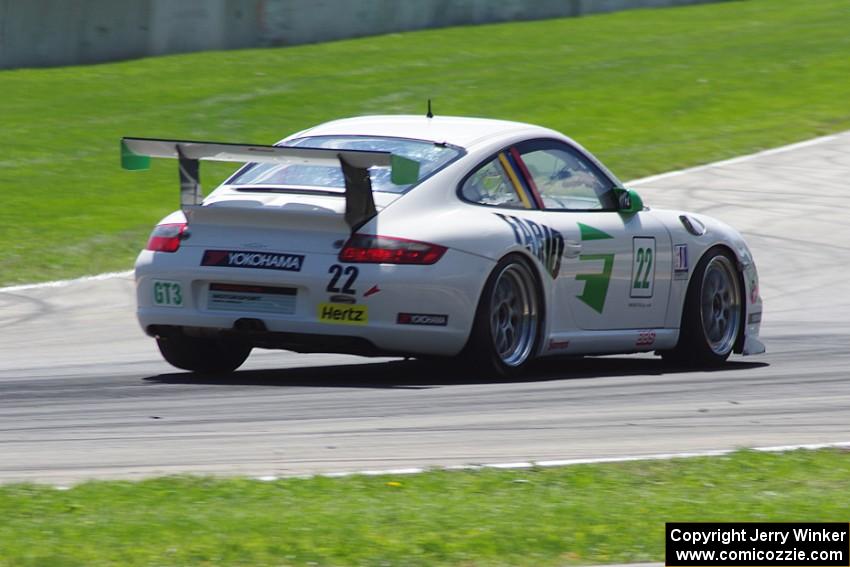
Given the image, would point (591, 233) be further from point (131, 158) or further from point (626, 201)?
point (131, 158)

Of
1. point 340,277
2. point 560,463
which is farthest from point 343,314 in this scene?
point 560,463

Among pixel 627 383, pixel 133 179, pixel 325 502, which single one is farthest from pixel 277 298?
pixel 133 179

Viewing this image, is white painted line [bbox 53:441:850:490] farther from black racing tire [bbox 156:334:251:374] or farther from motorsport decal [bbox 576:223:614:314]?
black racing tire [bbox 156:334:251:374]

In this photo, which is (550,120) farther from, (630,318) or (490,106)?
(630,318)

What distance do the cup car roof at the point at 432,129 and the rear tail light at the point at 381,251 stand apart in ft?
3.27

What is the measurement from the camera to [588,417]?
8.42 metres

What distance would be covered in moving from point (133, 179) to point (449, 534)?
1415 cm

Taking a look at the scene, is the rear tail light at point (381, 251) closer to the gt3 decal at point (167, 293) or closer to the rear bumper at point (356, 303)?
the rear bumper at point (356, 303)

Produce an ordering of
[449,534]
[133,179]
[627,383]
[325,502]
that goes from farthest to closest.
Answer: [133,179] → [627,383] → [325,502] → [449,534]

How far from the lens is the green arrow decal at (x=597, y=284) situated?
10.1m

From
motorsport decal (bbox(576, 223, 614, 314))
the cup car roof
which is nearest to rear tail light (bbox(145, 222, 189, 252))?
the cup car roof

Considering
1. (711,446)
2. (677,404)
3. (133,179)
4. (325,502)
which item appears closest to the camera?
(325,502)

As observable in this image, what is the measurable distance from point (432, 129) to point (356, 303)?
1483 mm

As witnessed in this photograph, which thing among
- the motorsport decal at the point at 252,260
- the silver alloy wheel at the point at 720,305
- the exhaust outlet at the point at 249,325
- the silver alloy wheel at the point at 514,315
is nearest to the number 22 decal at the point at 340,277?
the motorsport decal at the point at 252,260
